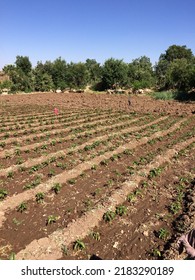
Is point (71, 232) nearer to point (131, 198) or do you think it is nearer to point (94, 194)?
point (94, 194)

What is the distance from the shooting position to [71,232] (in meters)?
7.37

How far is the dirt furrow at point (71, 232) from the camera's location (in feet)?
21.4

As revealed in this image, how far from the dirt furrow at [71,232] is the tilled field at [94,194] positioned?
0.08 feet

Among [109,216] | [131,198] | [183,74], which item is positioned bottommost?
[109,216]

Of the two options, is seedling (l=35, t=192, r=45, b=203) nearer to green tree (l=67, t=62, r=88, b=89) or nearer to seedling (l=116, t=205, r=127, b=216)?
seedling (l=116, t=205, r=127, b=216)

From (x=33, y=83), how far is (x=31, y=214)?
51.8 metres

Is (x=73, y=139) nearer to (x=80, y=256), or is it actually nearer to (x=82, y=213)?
(x=82, y=213)

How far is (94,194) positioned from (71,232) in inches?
96.1

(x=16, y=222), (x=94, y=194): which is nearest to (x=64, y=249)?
(x=16, y=222)

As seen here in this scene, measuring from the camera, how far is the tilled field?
7.01 meters

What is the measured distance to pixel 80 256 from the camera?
6.61 meters

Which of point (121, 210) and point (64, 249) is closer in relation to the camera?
point (64, 249)

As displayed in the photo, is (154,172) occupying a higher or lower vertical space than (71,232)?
Answer: higher
